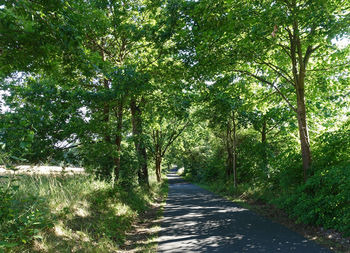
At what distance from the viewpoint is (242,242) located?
604 cm

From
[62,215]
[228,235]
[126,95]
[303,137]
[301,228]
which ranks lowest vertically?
[301,228]

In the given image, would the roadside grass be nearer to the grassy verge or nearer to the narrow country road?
the narrow country road

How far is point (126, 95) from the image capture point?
348 inches

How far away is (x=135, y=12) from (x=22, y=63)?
8458 millimetres

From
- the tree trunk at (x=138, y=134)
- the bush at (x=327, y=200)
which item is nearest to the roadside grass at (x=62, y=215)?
the tree trunk at (x=138, y=134)

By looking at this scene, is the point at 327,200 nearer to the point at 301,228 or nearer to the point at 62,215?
the point at 301,228

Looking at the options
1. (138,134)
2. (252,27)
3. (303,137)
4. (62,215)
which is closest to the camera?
(62,215)

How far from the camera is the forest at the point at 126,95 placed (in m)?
3.85

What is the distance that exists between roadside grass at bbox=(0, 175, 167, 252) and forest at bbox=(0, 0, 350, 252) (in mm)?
37

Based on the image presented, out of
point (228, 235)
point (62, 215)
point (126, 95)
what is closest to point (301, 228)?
point (228, 235)

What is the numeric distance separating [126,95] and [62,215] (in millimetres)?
4628

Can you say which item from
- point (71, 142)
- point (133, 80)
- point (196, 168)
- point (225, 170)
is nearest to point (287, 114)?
point (133, 80)

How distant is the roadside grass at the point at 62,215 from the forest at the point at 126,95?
0.12ft

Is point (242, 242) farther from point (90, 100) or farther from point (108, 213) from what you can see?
point (90, 100)
